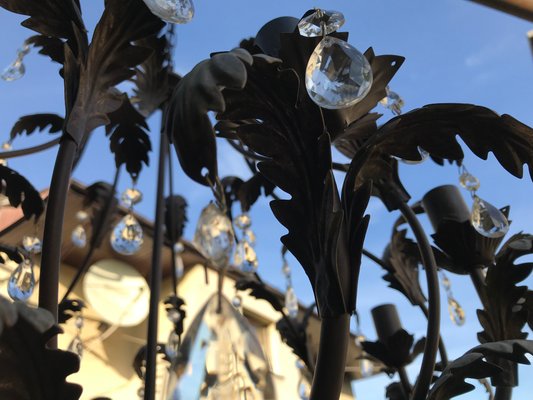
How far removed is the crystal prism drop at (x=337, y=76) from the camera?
36 cm

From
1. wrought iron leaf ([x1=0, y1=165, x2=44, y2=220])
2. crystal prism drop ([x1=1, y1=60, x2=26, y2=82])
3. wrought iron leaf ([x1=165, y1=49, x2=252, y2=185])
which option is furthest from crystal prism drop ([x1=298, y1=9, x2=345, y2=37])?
crystal prism drop ([x1=1, y1=60, x2=26, y2=82])

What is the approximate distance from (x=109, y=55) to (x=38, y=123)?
0.37 m

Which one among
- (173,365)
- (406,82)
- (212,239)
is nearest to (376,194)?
(406,82)

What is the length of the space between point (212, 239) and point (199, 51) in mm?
430

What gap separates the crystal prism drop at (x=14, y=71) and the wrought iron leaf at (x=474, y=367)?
2.36 ft

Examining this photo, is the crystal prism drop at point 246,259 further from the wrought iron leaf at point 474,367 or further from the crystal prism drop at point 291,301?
the wrought iron leaf at point 474,367

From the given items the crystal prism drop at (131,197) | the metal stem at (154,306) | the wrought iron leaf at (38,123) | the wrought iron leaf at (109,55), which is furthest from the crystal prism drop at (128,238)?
the wrought iron leaf at (109,55)

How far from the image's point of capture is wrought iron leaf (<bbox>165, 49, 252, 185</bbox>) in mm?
259

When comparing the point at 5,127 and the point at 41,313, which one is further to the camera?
the point at 5,127

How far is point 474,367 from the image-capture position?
15.2 inches

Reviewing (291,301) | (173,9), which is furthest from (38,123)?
(291,301)

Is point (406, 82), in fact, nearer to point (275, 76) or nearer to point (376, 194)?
point (376, 194)

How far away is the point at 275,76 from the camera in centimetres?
38

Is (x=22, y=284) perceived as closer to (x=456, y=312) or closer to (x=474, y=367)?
(x=474, y=367)
